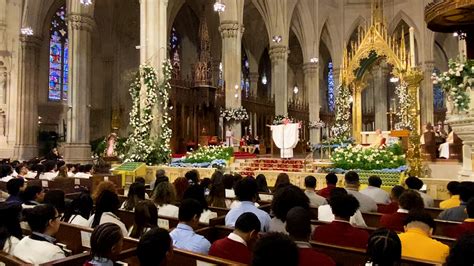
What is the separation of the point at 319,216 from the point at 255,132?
2084 cm

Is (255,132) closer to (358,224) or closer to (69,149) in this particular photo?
(69,149)

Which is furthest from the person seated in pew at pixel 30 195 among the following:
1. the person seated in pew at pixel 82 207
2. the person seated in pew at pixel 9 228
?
the person seated in pew at pixel 9 228

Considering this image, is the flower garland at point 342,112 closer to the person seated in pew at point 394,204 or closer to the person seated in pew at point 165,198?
the person seated in pew at point 394,204

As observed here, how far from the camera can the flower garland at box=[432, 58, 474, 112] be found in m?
7.60

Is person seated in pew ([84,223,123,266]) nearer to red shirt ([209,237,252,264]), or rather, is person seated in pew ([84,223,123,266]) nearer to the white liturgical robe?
red shirt ([209,237,252,264])

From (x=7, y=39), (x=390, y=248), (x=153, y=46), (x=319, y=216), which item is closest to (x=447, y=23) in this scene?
(x=319, y=216)

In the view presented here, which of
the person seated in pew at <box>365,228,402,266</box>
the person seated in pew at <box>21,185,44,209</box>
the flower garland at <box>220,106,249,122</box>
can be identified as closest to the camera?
the person seated in pew at <box>365,228,402,266</box>

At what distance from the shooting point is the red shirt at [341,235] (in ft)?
11.7

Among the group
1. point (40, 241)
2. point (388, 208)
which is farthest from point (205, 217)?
point (388, 208)

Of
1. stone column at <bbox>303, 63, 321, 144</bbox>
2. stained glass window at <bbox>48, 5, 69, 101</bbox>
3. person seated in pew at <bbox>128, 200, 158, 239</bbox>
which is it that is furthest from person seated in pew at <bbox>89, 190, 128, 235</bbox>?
stained glass window at <bbox>48, 5, 69, 101</bbox>

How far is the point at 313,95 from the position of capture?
91.4ft

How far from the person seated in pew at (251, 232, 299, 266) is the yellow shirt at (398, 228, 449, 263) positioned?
1.48 metres

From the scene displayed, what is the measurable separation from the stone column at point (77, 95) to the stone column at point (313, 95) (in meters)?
14.7

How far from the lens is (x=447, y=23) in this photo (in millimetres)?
9016
